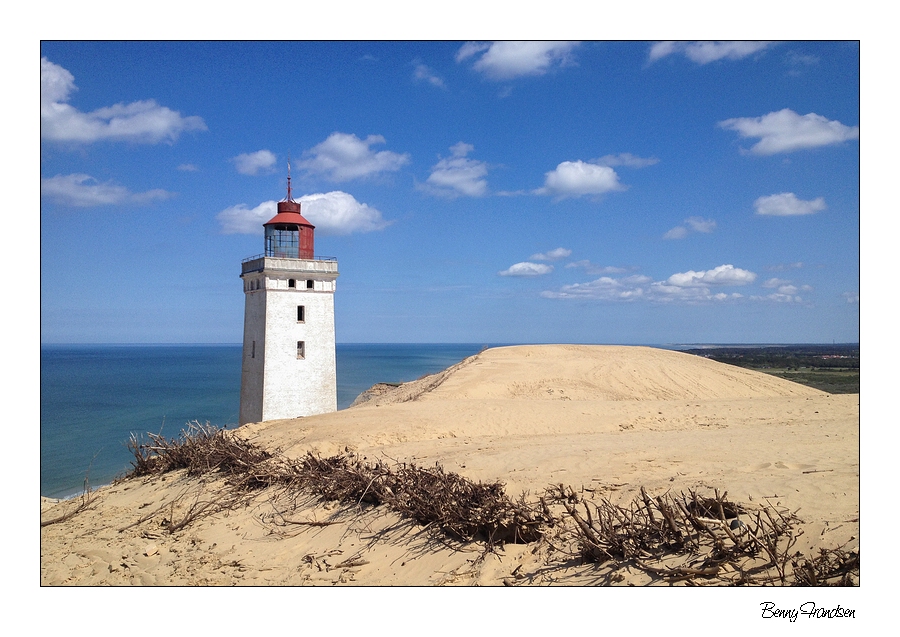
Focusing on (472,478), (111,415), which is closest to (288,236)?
(472,478)

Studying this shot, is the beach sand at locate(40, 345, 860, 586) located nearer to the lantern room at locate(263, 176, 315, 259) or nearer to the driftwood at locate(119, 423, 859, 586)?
the driftwood at locate(119, 423, 859, 586)

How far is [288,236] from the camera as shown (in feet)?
72.2

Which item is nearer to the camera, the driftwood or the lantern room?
the driftwood

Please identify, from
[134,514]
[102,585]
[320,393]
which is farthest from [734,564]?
[320,393]

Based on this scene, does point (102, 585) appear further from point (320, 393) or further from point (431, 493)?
point (320, 393)

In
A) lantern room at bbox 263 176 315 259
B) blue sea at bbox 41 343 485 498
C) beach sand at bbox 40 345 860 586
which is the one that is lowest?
blue sea at bbox 41 343 485 498

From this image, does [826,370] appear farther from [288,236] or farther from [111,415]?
[111,415]

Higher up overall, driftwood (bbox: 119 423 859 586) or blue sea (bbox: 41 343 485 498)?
driftwood (bbox: 119 423 859 586)

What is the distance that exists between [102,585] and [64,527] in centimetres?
275

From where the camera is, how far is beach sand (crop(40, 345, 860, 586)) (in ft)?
19.5

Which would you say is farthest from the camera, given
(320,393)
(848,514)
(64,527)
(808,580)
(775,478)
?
(320,393)

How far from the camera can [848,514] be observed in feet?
18.4

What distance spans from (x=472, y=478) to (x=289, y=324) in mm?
14407

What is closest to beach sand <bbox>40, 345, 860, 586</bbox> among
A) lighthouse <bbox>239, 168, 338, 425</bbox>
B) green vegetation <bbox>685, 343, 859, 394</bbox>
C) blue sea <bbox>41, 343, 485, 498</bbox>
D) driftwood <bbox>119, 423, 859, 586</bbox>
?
driftwood <bbox>119, 423, 859, 586</bbox>
